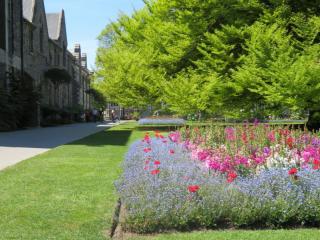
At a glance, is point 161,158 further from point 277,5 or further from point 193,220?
point 277,5

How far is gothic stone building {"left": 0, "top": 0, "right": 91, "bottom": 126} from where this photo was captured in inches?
1238

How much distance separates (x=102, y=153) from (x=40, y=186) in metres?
6.08

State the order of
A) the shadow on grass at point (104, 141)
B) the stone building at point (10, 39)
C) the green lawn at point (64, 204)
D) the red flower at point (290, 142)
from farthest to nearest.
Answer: the stone building at point (10, 39) → the shadow on grass at point (104, 141) → the red flower at point (290, 142) → the green lawn at point (64, 204)

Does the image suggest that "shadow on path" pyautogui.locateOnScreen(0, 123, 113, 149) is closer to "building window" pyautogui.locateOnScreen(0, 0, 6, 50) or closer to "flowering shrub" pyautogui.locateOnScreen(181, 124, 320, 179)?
"building window" pyautogui.locateOnScreen(0, 0, 6, 50)

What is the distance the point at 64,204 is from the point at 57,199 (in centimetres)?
39

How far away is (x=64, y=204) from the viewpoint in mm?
6793

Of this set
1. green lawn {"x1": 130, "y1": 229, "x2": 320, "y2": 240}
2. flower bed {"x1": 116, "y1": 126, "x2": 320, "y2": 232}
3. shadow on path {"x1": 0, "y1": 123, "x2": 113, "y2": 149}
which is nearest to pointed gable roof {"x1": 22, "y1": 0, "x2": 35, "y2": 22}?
shadow on path {"x1": 0, "y1": 123, "x2": 113, "y2": 149}

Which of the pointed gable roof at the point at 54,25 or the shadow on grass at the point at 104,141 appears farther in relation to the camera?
the pointed gable roof at the point at 54,25

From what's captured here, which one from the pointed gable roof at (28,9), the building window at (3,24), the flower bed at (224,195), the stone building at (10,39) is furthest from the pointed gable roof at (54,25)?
the flower bed at (224,195)

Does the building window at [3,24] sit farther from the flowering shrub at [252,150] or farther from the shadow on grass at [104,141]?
the flowering shrub at [252,150]

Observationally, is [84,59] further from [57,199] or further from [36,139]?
[57,199]

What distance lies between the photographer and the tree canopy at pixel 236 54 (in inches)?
551

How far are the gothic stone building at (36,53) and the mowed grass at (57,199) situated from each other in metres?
20.8

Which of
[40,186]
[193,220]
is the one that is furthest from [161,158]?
[193,220]
